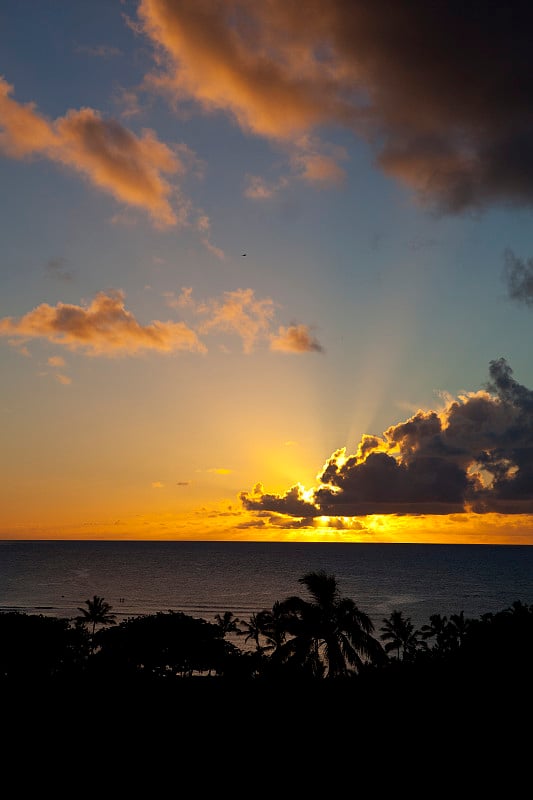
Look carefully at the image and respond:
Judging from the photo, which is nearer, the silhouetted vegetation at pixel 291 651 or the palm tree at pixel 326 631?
the silhouetted vegetation at pixel 291 651

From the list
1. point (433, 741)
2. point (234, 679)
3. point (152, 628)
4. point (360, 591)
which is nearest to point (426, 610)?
point (360, 591)

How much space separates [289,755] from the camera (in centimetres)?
1936

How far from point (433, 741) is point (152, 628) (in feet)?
121

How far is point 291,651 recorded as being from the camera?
37.0 metres

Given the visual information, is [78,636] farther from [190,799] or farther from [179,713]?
[190,799]

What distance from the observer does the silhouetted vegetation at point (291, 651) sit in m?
29.1

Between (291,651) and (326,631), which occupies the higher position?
(326,631)

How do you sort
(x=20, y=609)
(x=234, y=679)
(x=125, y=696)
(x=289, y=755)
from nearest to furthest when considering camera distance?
(x=289, y=755) < (x=125, y=696) < (x=234, y=679) < (x=20, y=609)

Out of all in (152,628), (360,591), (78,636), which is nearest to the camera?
(152,628)

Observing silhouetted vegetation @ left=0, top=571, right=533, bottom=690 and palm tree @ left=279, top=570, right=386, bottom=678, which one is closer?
silhouetted vegetation @ left=0, top=571, right=533, bottom=690

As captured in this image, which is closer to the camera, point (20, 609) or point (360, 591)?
point (20, 609)

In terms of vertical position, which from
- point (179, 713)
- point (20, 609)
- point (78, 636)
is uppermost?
point (179, 713)

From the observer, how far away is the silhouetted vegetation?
95.6ft

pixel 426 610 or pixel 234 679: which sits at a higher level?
pixel 234 679
